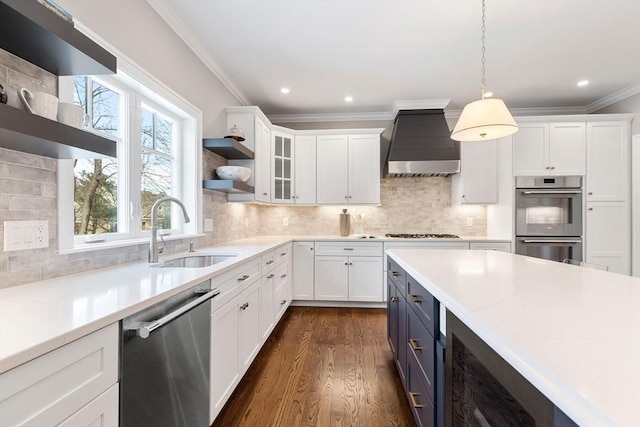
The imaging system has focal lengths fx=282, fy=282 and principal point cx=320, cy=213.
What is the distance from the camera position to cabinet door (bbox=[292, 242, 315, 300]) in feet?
11.9

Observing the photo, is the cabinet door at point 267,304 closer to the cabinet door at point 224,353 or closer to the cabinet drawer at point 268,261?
the cabinet drawer at point 268,261

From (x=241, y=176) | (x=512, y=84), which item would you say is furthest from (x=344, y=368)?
(x=512, y=84)

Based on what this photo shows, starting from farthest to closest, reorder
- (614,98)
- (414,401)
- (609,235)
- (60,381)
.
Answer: (614,98)
(609,235)
(414,401)
(60,381)

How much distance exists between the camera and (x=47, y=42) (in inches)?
40.5

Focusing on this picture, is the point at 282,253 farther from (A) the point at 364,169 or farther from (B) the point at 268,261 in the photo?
(A) the point at 364,169

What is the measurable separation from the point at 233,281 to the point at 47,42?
133 cm

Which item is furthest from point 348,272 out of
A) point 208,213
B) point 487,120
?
point 487,120

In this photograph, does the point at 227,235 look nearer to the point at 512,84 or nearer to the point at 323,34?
the point at 323,34

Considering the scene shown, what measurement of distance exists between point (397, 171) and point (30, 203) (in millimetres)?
3362

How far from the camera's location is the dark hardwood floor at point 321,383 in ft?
5.52

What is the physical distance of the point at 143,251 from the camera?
71.4 inches

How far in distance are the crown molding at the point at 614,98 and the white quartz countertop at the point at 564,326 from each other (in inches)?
135

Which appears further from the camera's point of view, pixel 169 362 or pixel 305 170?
pixel 305 170

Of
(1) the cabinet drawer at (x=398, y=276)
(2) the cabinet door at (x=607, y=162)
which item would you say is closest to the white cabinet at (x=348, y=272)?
(1) the cabinet drawer at (x=398, y=276)
